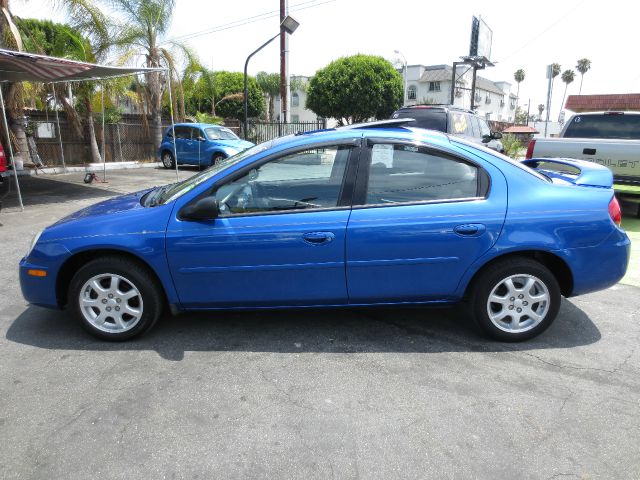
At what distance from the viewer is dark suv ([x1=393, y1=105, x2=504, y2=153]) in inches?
370

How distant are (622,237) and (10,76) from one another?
1285cm

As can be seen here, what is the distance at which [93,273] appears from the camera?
135 inches

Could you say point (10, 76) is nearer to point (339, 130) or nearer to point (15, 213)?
point (15, 213)

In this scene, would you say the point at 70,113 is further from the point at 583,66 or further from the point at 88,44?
→ the point at 583,66

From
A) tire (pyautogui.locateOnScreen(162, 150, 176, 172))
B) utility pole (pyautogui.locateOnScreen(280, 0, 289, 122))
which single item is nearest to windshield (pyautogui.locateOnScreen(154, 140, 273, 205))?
tire (pyautogui.locateOnScreen(162, 150, 176, 172))

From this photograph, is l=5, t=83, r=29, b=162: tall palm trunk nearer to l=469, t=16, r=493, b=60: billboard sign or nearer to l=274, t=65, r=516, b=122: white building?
l=469, t=16, r=493, b=60: billboard sign

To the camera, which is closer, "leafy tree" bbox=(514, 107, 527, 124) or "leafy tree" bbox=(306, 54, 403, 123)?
"leafy tree" bbox=(306, 54, 403, 123)

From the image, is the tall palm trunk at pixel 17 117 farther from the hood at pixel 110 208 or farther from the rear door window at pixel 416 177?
the rear door window at pixel 416 177

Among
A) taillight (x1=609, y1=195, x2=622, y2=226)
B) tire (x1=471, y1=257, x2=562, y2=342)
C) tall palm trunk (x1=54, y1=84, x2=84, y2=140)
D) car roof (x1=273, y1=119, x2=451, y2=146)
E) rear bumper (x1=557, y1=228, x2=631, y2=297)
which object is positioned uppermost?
tall palm trunk (x1=54, y1=84, x2=84, y2=140)

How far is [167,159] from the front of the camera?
17.2m

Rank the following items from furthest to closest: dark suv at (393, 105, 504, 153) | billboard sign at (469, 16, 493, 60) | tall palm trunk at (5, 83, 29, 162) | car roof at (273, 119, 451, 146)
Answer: billboard sign at (469, 16, 493, 60), tall palm trunk at (5, 83, 29, 162), dark suv at (393, 105, 504, 153), car roof at (273, 119, 451, 146)

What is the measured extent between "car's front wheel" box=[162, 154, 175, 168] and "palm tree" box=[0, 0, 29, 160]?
4.46 meters

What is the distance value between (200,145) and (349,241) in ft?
45.8

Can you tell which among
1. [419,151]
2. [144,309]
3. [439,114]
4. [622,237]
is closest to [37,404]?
[144,309]
